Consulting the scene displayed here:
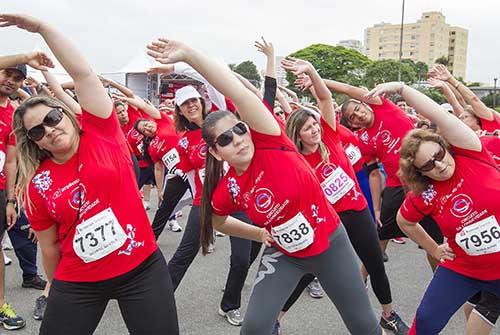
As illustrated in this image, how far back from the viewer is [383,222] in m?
4.46

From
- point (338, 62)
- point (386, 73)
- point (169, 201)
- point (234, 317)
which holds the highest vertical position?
point (169, 201)

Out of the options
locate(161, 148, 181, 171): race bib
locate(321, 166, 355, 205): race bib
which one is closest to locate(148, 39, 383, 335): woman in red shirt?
locate(321, 166, 355, 205): race bib

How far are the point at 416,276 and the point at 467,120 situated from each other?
1.75 meters

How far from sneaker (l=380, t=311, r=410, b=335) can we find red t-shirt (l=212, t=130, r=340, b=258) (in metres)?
1.47

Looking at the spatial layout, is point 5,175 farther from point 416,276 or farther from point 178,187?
point 416,276

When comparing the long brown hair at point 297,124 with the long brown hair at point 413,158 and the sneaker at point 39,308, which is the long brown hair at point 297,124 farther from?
the sneaker at point 39,308

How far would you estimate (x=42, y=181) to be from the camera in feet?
7.34

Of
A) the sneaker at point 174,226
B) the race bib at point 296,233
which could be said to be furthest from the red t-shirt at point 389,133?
the sneaker at point 174,226

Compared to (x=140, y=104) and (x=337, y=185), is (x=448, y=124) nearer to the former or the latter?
(x=337, y=185)

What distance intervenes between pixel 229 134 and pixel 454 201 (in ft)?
4.32

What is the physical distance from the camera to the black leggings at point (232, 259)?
3.88 metres

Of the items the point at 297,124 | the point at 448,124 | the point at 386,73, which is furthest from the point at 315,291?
the point at 386,73

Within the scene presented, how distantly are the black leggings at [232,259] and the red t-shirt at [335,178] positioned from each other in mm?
743

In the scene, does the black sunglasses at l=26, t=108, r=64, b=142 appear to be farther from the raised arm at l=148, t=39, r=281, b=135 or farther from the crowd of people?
the raised arm at l=148, t=39, r=281, b=135
